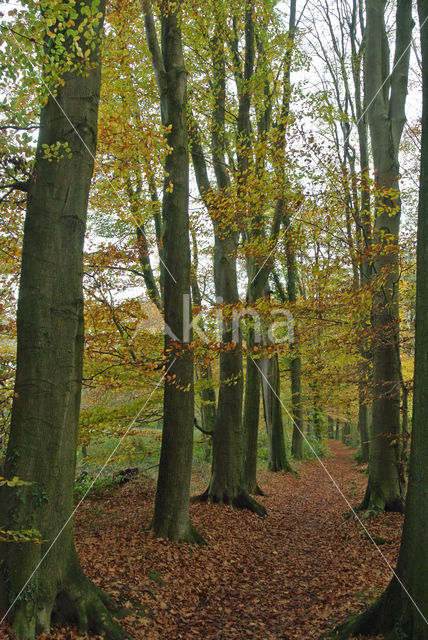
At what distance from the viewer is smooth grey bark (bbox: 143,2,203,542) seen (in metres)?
6.58

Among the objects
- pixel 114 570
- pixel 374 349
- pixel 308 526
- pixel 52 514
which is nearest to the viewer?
pixel 52 514

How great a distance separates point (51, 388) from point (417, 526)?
10.1 ft

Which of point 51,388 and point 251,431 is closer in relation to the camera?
point 51,388

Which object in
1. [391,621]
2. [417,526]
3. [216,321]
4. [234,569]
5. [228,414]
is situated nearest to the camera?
[417,526]

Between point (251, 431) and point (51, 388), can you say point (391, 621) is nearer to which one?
point (51, 388)

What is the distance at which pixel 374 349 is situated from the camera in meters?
8.20

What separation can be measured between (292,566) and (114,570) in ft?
9.15

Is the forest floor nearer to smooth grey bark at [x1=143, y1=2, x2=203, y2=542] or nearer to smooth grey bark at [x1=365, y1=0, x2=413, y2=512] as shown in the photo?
smooth grey bark at [x1=143, y1=2, x2=203, y2=542]

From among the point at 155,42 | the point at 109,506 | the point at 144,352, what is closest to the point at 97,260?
the point at 144,352

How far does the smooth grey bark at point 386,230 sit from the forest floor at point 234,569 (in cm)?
78

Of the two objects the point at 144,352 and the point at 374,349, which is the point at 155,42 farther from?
the point at 374,349

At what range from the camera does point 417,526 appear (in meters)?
3.36

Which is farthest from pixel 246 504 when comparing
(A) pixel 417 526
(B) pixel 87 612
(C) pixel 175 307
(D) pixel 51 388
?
(D) pixel 51 388

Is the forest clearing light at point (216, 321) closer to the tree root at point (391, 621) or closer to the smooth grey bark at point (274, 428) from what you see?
the smooth grey bark at point (274, 428)
